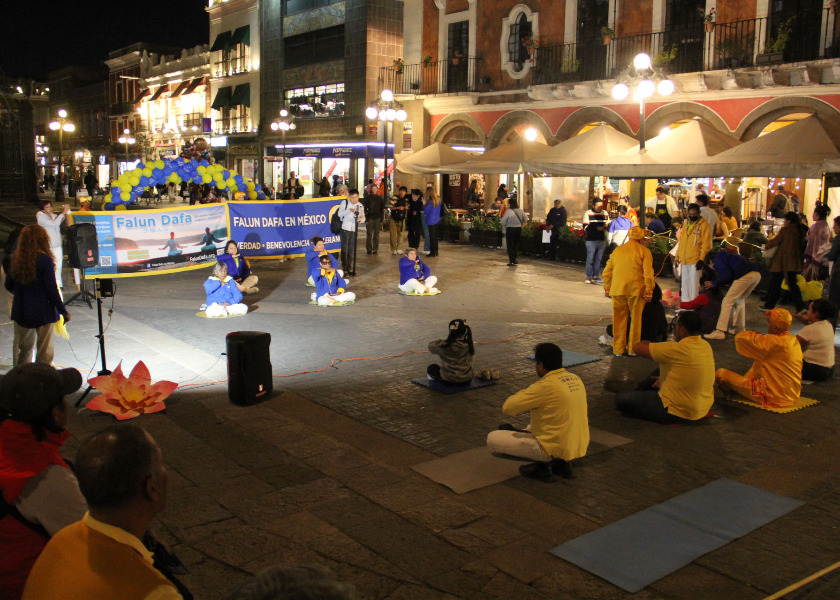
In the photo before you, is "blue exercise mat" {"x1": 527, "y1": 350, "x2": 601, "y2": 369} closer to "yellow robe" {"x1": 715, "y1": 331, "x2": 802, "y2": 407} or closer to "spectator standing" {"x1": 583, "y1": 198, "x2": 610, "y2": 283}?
"yellow robe" {"x1": 715, "y1": 331, "x2": 802, "y2": 407}

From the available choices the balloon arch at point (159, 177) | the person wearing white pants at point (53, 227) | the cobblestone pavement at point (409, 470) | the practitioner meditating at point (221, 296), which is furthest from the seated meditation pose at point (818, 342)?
the balloon arch at point (159, 177)

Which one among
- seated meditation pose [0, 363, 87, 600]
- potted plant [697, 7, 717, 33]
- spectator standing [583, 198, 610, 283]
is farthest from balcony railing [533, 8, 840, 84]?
seated meditation pose [0, 363, 87, 600]

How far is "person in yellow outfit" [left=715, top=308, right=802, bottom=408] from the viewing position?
7.91 meters

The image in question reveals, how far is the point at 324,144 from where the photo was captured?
38.8 m

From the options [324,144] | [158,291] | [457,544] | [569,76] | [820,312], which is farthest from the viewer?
[324,144]

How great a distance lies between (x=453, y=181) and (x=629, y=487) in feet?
94.6

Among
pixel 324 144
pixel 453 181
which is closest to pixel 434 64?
pixel 453 181

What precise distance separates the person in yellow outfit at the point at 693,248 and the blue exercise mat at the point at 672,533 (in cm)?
662

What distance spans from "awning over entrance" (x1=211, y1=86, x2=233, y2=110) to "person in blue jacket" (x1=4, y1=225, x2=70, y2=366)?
40017 mm

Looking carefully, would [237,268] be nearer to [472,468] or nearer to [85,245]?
[85,245]

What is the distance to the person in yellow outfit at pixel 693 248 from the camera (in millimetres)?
11852

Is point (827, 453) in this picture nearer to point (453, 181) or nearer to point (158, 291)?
point (158, 291)

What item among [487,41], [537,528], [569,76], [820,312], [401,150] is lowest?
[537,528]

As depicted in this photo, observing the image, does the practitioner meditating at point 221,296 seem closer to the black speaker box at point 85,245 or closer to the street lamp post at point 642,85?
the black speaker box at point 85,245
